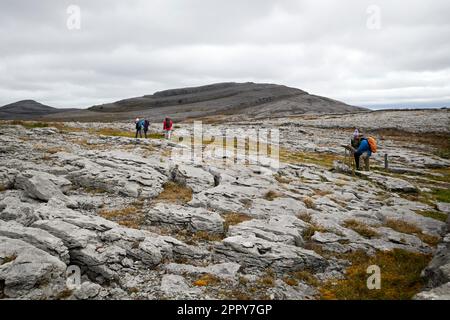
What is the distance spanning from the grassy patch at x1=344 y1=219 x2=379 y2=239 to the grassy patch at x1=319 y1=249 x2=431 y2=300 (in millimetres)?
1917

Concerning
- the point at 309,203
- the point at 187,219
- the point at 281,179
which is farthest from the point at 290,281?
the point at 281,179

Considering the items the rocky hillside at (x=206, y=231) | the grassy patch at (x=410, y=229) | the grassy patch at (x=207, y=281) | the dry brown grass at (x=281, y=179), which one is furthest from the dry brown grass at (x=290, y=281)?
the dry brown grass at (x=281, y=179)

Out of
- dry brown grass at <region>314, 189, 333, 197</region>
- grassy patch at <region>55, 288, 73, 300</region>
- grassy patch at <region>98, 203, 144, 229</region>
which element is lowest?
grassy patch at <region>55, 288, 73, 300</region>

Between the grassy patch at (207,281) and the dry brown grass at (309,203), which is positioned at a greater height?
the dry brown grass at (309,203)

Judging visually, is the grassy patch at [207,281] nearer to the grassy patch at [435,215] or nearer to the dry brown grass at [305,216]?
the dry brown grass at [305,216]

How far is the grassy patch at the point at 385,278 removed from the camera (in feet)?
39.9

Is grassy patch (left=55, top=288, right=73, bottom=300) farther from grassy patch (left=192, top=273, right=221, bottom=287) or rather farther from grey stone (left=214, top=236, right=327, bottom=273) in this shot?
grey stone (left=214, top=236, right=327, bottom=273)

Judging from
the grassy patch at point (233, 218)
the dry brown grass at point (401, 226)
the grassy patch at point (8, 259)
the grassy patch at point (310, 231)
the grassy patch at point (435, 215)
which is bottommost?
the grassy patch at point (435, 215)

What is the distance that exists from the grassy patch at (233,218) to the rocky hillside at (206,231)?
0.47 feet

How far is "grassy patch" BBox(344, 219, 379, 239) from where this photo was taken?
58.8ft

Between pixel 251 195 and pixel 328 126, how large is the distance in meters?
85.4

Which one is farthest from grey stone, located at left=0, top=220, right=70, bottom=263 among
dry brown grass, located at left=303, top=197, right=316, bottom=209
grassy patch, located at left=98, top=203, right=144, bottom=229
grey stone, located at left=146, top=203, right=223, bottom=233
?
dry brown grass, located at left=303, top=197, right=316, bottom=209

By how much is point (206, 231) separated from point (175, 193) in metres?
7.11
